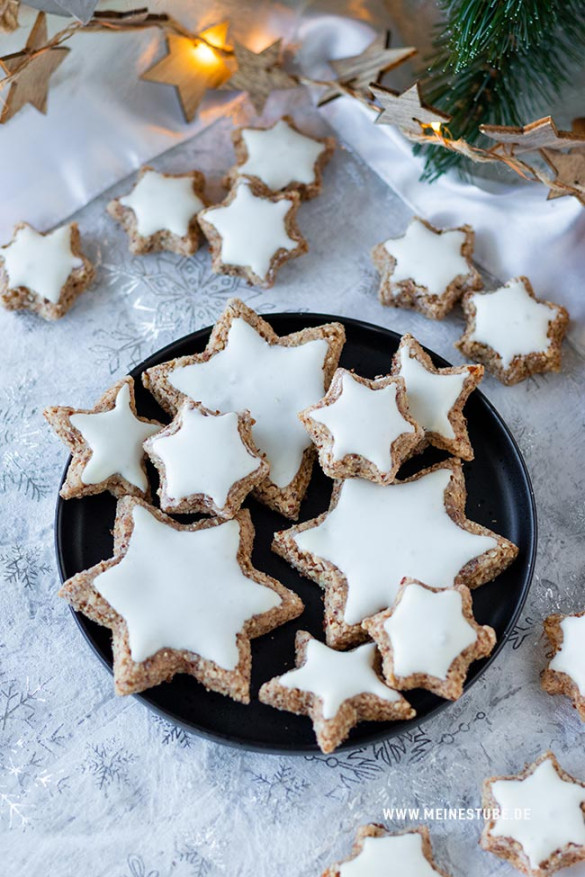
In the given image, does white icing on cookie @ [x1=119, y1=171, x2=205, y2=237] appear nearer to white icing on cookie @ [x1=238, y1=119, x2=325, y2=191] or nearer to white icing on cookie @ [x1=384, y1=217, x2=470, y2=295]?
white icing on cookie @ [x1=238, y1=119, x2=325, y2=191]

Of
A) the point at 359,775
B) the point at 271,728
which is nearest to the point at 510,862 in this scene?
the point at 359,775

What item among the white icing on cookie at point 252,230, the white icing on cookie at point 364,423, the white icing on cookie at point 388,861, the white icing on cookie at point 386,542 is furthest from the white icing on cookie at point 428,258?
the white icing on cookie at point 388,861

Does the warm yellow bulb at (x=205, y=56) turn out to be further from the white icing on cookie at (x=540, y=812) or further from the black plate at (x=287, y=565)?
the white icing on cookie at (x=540, y=812)

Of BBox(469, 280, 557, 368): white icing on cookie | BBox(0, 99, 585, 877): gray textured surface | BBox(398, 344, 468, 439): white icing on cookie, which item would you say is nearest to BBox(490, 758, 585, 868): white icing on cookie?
BBox(0, 99, 585, 877): gray textured surface

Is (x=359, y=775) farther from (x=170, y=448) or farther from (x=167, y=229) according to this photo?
(x=167, y=229)

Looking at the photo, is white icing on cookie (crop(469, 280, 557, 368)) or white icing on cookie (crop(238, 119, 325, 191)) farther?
white icing on cookie (crop(238, 119, 325, 191))

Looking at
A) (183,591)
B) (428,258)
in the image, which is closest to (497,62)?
(428,258)
